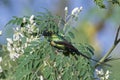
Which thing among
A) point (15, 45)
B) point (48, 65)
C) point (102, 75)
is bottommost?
point (102, 75)

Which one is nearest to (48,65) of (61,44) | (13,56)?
(61,44)

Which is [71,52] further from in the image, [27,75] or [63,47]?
[27,75]

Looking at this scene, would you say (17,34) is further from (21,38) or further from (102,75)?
(102,75)

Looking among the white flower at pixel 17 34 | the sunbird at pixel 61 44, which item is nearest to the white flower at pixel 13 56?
the white flower at pixel 17 34

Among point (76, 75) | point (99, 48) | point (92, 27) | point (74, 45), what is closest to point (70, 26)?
point (74, 45)

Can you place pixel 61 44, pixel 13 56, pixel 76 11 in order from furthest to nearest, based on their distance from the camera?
pixel 76 11 < pixel 13 56 < pixel 61 44

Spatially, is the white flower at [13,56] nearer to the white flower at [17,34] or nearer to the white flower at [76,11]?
the white flower at [17,34]

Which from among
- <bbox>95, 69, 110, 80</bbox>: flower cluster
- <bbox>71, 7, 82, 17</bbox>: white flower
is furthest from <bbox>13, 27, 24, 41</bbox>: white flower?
<bbox>95, 69, 110, 80</bbox>: flower cluster

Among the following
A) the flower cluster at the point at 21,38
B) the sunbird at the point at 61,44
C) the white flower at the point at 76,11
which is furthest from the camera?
the white flower at the point at 76,11
